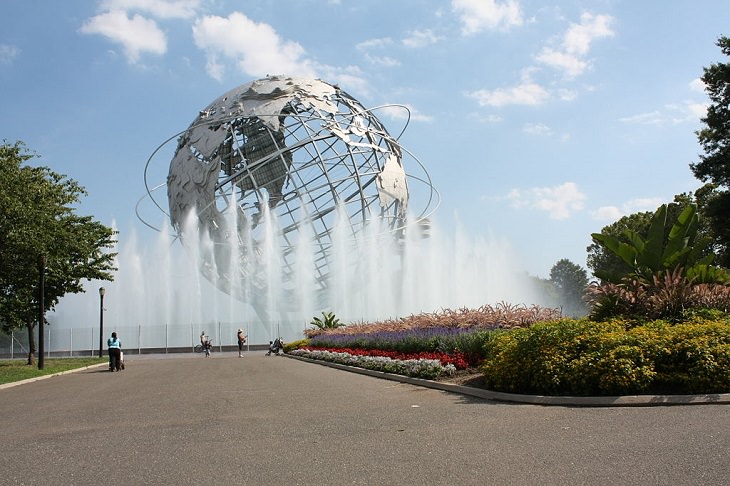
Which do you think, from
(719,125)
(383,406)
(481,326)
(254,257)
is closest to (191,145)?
(254,257)

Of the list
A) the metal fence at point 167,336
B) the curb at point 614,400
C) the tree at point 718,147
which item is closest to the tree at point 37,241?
the metal fence at point 167,336

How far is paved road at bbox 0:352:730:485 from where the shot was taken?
5418 mm

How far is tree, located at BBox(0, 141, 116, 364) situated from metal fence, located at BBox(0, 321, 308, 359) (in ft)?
30.1

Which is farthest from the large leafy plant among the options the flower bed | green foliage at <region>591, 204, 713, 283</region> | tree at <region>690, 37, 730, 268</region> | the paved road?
tree at <region>690, 37, 730, 268</region>

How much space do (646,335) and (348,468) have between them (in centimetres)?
620

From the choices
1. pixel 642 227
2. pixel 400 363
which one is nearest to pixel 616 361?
A: pixel 400 363

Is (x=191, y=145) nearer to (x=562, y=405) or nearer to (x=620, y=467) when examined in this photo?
(x=562, y=405)

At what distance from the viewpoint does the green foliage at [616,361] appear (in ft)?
30.6

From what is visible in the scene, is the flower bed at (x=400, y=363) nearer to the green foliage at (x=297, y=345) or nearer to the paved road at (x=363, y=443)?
the paved road at (x=363, y=443)

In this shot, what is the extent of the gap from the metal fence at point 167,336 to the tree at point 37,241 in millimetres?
9185

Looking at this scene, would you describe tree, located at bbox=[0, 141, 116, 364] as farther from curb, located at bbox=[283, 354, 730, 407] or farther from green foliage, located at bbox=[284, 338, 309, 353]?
curb, located at bbox=[283, 354, 730, 407]

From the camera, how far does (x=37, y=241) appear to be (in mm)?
22859

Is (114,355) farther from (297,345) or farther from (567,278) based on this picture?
(567,278)

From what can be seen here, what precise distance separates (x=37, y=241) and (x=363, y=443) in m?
19.6
